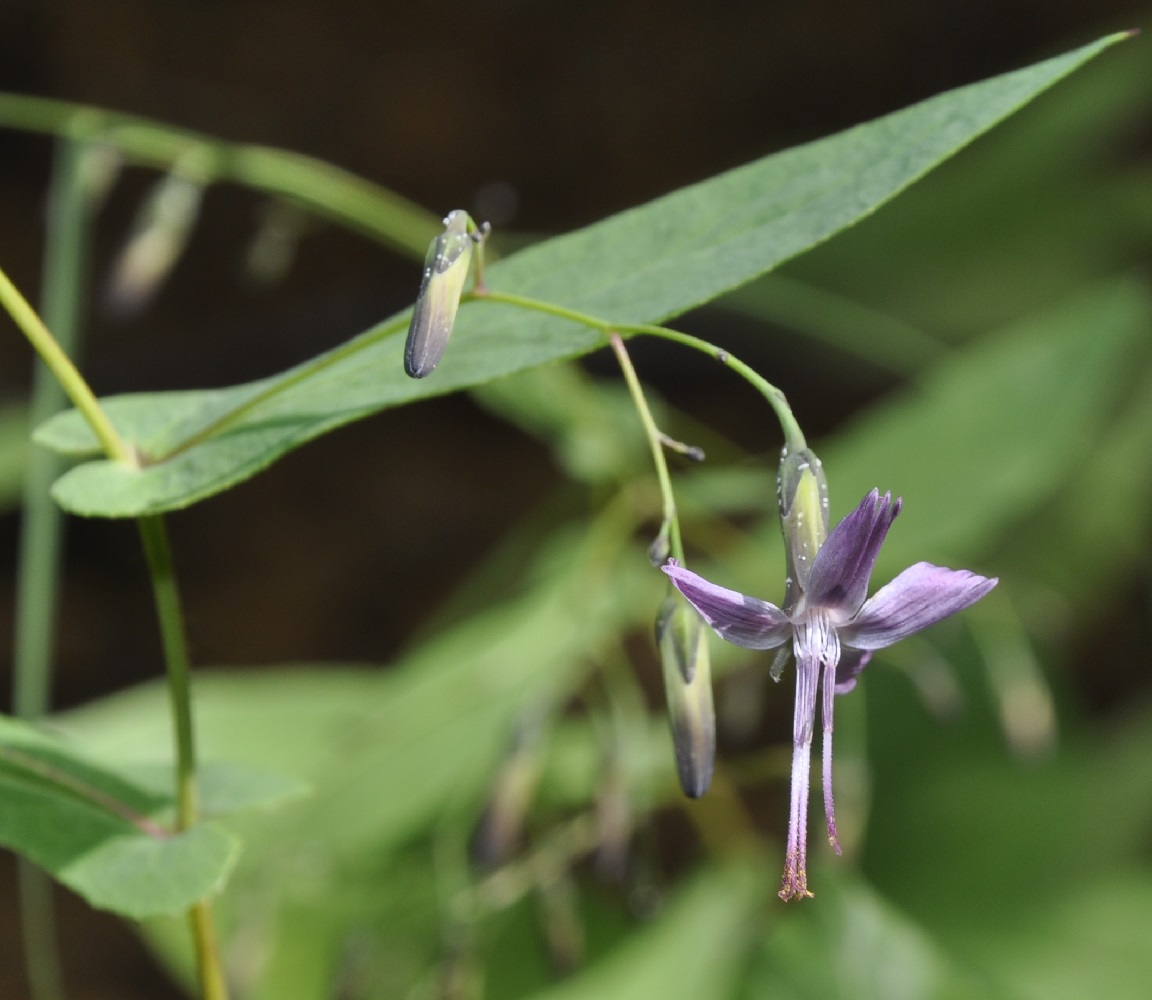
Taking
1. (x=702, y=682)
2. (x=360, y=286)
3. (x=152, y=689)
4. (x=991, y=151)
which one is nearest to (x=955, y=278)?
(x=991, y=151)

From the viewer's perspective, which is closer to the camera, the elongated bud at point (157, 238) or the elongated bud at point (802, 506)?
the elongated bud at point (802, 506)

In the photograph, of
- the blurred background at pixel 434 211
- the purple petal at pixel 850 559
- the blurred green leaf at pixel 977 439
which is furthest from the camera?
the blurred background at pixel 434 211

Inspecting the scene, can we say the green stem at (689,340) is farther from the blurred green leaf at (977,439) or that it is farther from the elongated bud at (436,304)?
the blurred green leaf at (977,439)

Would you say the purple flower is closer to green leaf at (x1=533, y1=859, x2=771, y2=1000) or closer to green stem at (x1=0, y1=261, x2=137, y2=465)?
green stem at (x1=0, y1=261, x2=137, y2=465)

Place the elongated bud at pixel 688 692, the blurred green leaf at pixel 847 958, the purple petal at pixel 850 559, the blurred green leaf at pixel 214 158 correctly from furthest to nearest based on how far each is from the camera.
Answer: the blurred green leaf at pixel 847 958 → the blurred green leaf at pixel 214 158 → the elongated bud at pixel 688 692 → the purple petal at pixel 850 559

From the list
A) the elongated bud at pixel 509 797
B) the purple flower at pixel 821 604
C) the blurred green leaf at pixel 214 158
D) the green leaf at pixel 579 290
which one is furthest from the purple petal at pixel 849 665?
the blurred green leaf at pixel 214 158

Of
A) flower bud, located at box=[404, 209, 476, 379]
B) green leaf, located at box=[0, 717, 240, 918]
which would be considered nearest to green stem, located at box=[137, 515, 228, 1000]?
green leaf, located at box=[0, 717, 240, 918]
